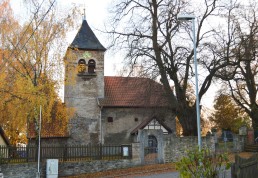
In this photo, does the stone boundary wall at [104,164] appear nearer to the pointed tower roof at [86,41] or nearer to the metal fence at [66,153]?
the metal fence at [66,153]

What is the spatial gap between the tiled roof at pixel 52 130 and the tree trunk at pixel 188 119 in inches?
411

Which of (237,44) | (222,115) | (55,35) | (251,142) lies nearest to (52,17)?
(55,35)

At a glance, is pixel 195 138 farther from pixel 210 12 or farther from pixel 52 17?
pixel 52 17

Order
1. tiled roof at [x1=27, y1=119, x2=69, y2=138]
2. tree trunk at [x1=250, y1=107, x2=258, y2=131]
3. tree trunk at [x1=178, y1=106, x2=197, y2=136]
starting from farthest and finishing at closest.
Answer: tree trunk at [x1=250, y1=107, x2=258, y2=131] → tiled roof at [x1=27, y1=119, x2=69, y2=138] → tree trunk at [x1=178, y1=106, x2=197, y2=136]

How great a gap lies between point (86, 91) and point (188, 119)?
430 inches

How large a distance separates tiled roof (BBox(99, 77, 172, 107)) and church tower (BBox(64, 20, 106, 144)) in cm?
128

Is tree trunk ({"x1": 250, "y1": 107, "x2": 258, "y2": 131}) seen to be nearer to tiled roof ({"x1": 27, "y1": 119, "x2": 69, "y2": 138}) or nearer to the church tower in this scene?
the church tower

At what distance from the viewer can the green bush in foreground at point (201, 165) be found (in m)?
8.58

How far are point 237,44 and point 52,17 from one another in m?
12.4

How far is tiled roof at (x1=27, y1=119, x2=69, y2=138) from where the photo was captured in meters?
28.6

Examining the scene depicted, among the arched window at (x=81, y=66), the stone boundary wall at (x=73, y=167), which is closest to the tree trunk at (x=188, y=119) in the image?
the stone boundary wall at (x=73, y=167)

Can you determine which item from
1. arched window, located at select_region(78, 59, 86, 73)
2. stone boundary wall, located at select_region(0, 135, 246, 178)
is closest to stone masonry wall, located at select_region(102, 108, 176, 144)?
arched window, located at select_region(78, 59, 86, 73)

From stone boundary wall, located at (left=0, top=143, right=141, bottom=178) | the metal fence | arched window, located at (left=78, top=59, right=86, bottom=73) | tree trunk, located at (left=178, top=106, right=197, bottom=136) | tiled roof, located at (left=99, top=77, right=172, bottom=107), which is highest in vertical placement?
arched window, located at (left=78, top=59, right=86, bottom=73)

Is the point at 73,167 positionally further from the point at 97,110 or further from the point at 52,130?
the point at 97,110
